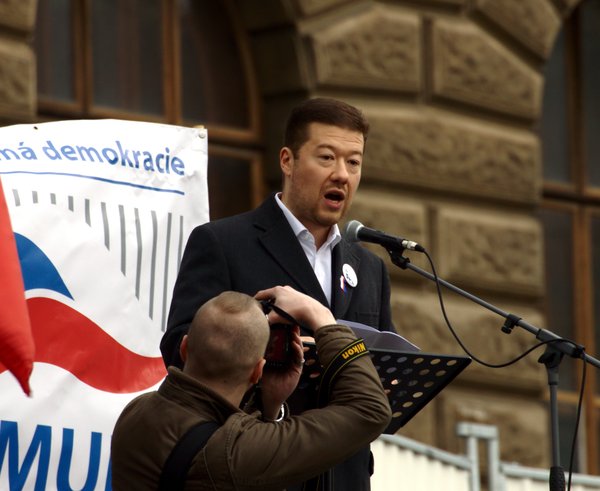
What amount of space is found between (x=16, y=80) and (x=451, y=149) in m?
2.63

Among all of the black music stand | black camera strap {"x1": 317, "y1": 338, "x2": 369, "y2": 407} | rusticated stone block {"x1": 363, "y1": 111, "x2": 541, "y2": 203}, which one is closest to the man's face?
the black music stand

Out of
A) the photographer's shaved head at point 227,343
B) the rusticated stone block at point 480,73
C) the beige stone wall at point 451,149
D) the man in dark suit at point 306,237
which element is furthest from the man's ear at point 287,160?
the rusticated stone block at point 480,73

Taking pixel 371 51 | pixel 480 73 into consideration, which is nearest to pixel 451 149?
pixel 480 73

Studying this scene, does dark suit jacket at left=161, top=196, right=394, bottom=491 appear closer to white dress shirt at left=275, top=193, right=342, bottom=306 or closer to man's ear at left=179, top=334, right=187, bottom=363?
white dress shirt at left=275, top=193, right=342, bottom=306

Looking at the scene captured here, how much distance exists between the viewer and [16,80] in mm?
7730

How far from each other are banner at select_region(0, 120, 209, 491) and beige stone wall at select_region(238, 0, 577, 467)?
3131 mm

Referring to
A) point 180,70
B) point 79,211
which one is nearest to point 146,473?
point 79,211

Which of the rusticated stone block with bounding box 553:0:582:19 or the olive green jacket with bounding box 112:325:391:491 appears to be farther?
the rusticated stone block with bounding box 553:0:582:19

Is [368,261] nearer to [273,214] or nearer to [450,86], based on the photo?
[273,214]

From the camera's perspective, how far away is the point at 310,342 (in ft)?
14.3

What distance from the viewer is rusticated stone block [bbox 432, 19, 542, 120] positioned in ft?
30.9

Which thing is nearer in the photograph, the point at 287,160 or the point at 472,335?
the point at 287,160

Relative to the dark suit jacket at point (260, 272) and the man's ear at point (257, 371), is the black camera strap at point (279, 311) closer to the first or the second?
the man's ear at point (257, 371)

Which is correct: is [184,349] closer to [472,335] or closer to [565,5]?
[472,335]
